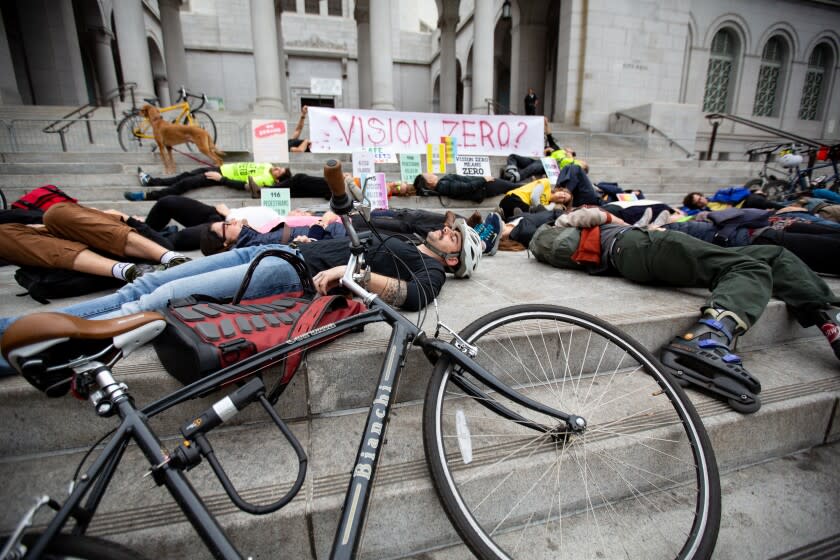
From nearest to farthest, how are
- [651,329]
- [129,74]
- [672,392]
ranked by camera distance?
1. [672,392]
2. [651,329]
3. [129,74]

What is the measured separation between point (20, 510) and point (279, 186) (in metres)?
5.59

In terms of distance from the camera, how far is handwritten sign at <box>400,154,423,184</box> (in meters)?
6.93

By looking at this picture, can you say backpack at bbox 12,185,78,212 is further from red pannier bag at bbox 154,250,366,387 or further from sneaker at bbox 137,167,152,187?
red pannier bag at bbox 154,250,366,387

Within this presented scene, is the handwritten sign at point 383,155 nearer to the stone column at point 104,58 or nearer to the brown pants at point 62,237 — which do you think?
the brown pants at point 62,237

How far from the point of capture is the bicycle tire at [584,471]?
142cm

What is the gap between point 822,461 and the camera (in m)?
1.96

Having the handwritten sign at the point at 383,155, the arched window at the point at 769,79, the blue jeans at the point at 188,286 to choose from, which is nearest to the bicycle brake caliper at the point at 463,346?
the blue jeans at the point at 188,286

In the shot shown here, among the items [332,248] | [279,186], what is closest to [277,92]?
[279,186]

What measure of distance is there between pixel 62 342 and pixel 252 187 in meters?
5.64

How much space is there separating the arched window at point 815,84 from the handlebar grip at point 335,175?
28501 mm

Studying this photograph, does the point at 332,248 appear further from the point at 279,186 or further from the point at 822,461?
the point at 279,186

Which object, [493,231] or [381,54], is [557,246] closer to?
[493,231]

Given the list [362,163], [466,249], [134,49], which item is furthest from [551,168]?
[134,49]

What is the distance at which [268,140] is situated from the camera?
24.0 feet
